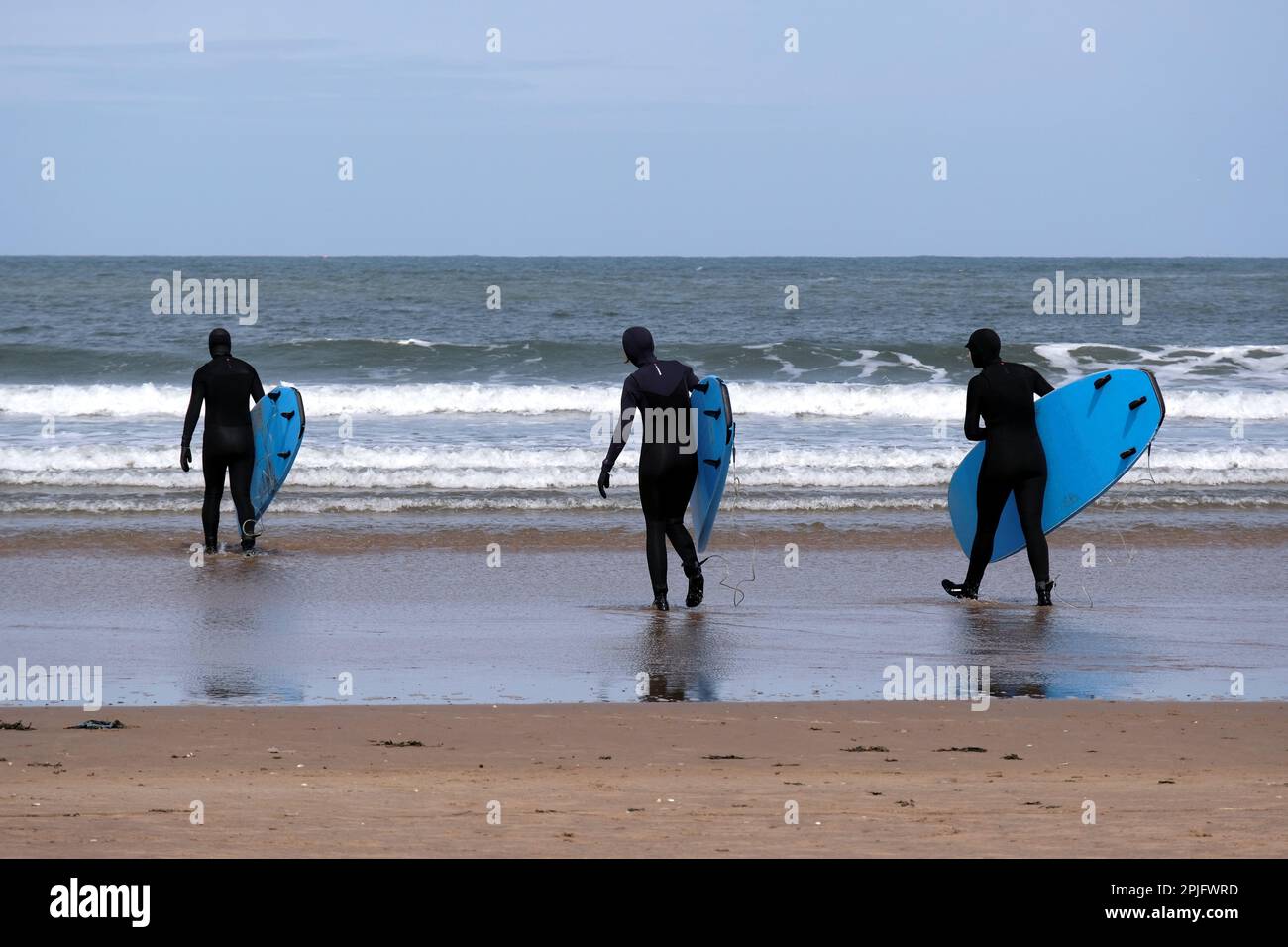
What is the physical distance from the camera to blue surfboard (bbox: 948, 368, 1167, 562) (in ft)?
26.9

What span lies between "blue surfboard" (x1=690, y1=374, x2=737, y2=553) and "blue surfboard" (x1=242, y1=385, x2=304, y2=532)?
348cm

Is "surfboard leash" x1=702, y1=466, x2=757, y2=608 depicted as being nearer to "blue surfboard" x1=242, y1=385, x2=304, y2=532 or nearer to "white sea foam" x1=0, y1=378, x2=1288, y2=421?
"blue surfboard" x1=242, y1=385, x2=304, y2=532

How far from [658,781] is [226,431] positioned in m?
6.03

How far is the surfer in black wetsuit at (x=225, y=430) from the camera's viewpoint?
9.74 m

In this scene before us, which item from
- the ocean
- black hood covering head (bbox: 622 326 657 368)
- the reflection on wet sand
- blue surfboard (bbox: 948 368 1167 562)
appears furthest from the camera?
the ocean

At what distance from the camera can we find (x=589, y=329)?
31.7 m

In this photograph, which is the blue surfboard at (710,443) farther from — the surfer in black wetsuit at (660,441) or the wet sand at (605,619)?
the wet sand at (605,619)

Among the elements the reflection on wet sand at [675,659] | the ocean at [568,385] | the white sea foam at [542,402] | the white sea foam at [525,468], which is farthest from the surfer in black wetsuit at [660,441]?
the white sea foam at [542,402]

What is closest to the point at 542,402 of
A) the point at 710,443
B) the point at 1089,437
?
the point at 710,443

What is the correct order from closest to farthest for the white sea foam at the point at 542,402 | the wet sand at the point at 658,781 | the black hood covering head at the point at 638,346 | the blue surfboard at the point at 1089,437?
the wet sand at the point at 658,781 < the black hood covering head at the point at 638,346 < the blue surfboard at the point at 1089,437 < the white sea foam at the point at 542,402

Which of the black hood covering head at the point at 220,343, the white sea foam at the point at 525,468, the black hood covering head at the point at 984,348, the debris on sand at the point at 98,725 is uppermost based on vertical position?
the black hood covering head at the point at 220,343

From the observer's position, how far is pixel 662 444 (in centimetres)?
753

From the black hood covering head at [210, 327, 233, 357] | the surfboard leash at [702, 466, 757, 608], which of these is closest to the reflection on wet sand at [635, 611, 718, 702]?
the surfboard leash at [702, 466, 757, 608]

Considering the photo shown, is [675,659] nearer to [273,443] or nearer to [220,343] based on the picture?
[220,343]
